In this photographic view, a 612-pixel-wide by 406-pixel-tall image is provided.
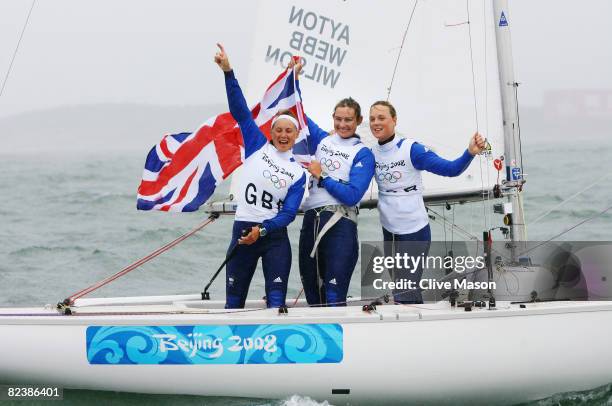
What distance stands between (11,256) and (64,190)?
9.87 m

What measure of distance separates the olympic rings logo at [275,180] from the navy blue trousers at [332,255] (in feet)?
0.80

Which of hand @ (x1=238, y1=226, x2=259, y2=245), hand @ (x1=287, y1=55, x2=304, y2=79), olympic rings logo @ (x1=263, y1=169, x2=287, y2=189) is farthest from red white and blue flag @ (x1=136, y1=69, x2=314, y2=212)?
hand @ (x1=238, y1=226, x2=259, y2=245)

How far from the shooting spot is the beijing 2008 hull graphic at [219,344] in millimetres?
5246

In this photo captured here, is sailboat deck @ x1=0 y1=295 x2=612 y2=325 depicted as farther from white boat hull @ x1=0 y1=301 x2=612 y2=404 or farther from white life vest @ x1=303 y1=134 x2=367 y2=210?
white life vest @ x1=303 y1=134 x2=367 y2=210

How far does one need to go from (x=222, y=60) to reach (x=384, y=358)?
63.4 inches

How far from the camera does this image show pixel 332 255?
548 centimetres

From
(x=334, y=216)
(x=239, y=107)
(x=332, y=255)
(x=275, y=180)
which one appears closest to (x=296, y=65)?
(x=239, y=107)

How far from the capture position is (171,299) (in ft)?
20.9

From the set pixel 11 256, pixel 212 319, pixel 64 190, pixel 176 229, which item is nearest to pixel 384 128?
pixel 212 319

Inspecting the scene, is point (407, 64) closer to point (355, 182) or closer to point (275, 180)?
point (355, 182)

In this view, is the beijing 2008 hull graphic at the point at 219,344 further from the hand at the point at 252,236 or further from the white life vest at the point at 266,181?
the white life vest at the point at 266,181

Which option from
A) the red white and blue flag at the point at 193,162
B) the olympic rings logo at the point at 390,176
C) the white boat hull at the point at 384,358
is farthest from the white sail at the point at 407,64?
the white boat hull at the point at 384,358

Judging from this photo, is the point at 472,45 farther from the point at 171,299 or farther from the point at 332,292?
the point at 171,299

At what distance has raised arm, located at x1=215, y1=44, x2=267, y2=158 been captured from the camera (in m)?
5.38
